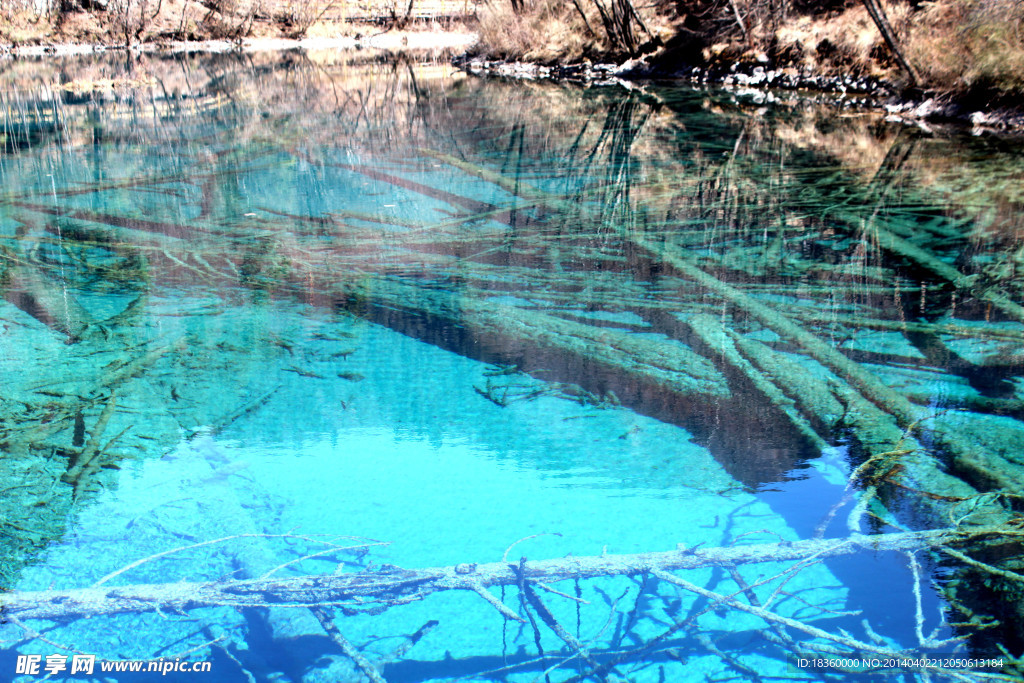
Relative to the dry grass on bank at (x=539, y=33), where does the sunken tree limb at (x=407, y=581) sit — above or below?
below

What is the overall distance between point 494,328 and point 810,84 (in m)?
9.59

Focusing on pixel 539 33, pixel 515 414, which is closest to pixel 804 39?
pixel 539 33

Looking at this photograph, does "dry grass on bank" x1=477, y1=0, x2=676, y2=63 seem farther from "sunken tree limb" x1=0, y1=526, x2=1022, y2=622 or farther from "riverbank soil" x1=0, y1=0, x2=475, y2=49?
"sunken tree limb" x1=0, y1=526, x2=1022, y2=622

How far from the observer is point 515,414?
2594 mm

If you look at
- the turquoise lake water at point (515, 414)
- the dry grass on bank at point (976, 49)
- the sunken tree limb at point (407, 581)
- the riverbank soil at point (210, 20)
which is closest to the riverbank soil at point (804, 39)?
the dry grass on bank at point (976, 49)

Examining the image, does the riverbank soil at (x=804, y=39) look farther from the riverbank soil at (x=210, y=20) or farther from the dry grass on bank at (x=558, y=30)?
the riverbank soil at (x=210, y=20)

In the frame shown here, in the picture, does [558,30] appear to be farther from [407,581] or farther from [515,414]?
[407,581]

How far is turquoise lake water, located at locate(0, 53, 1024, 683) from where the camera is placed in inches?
67.3

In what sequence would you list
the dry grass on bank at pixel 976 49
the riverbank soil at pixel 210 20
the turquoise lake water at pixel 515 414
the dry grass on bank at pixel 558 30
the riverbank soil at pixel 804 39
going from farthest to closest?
the riverbank soil at pixel 210 20
the dry grass on bank at pixel 558 30
the riverbank soil at pixel 804 39
the dry grass on bank at pixel 976 49
the turquoise lake water at pixel 515 414

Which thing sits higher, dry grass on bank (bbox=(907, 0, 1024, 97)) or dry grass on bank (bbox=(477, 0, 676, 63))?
dry grass on bank (bbox=(477, 0, 676, 63))

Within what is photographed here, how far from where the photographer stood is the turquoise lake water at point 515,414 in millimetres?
1709

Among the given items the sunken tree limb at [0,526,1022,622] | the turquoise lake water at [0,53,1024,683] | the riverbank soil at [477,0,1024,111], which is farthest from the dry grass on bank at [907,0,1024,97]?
the sunken tree limb at [0,526,1022,622]

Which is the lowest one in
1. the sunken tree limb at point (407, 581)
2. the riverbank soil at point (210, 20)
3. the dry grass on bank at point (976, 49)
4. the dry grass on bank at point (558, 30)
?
the sunken tree limb at point (407, 581)

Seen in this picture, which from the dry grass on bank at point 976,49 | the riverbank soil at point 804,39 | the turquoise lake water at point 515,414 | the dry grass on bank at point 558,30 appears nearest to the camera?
the turquoise lake water at point 515,414
